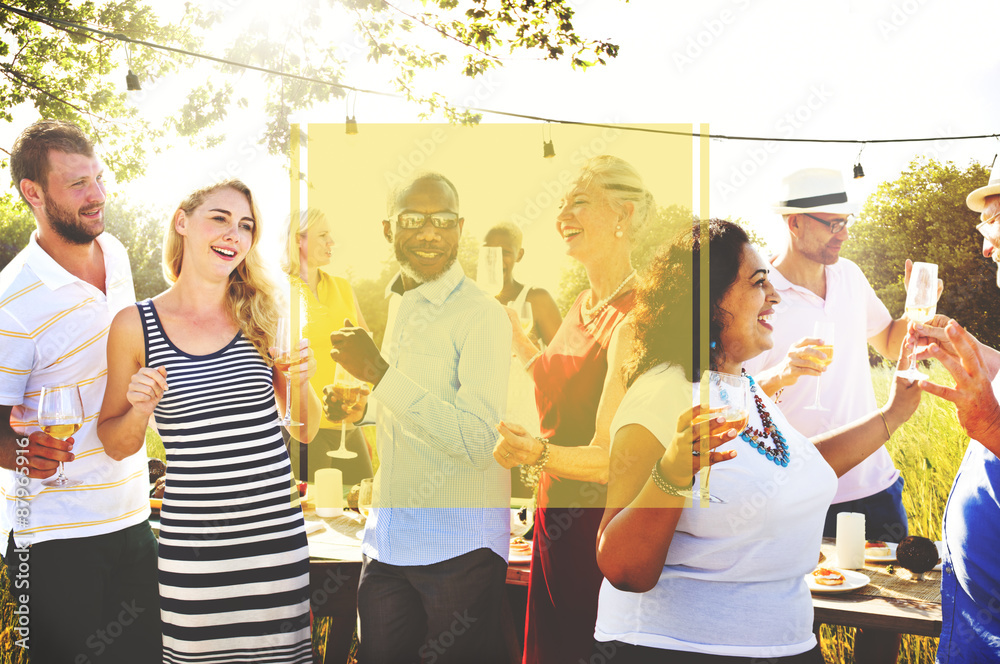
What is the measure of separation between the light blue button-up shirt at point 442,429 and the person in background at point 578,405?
0.15 meters

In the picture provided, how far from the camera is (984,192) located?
7.88ft

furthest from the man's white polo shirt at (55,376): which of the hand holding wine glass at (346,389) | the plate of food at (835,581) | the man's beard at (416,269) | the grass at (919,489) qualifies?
the plate of food at (835,581)

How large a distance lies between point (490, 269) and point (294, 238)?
0.94m

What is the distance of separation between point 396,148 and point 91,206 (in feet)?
3.79

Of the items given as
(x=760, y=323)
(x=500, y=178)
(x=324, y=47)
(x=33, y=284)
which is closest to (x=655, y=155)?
(x=500, y=178)

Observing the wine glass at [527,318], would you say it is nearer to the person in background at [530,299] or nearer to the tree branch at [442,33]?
the person in background at [530,299]

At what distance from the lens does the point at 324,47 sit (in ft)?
20.0

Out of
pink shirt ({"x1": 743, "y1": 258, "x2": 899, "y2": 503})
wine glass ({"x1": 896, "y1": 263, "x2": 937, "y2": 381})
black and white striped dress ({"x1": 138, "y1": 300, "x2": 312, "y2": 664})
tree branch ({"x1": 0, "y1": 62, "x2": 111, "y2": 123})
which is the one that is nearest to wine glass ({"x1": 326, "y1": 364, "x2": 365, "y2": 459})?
black and white striped dress ({"x1": 138, "y1": 300, "x2": 312, "y2": 664})

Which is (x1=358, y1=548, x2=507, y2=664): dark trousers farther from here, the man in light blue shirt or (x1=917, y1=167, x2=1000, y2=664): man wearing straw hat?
(x1=917, y1=167, x2=1000, y2=664): man wearing straw hat

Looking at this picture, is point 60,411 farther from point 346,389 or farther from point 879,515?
point 879,515

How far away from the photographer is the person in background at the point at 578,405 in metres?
2.22

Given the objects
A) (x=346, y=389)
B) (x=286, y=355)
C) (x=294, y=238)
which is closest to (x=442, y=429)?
(x=346, y=389)

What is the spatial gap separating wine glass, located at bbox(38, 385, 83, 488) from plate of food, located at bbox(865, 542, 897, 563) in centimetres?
298

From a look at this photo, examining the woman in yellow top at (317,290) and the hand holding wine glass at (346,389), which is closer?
the hand holding wine glass at (346,389)
